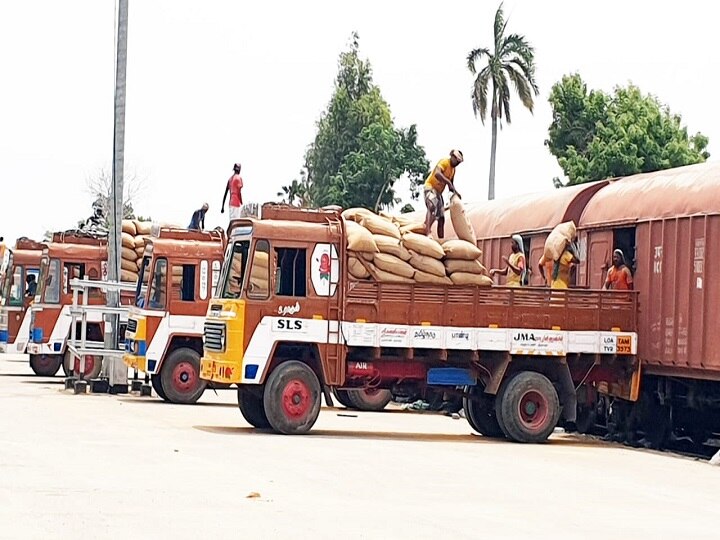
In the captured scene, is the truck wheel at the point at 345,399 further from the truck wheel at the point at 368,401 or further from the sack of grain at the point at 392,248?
the sack of grain at the point at 392,248

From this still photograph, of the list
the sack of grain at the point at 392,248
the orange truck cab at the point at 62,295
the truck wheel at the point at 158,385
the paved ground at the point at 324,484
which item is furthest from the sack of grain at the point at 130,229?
the sack of grain at the point at 392,248

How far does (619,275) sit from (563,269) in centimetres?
80

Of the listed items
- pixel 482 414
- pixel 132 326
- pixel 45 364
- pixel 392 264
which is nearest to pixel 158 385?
pixel 132 326

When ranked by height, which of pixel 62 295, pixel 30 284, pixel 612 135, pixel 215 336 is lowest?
pixel 215 336

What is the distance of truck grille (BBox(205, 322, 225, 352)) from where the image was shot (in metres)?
18.9

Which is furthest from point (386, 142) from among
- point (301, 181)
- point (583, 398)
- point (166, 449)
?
point (166, 449)

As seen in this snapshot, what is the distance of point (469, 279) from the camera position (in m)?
19.3

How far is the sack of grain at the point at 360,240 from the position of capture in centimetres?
1881

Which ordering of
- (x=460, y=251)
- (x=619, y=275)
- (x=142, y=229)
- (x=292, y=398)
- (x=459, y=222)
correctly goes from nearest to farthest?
(x=292, y=398) < (x=460, y=251) < (x=459, y=222) < (x=619, y=275) < (x=142, y=229)

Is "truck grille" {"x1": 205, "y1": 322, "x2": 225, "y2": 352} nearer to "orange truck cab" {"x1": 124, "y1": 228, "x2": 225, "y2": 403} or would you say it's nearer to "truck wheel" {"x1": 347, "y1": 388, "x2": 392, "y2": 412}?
"orange truck cab" {"x1": 124, "y1": 228, "x2": 225, "y2": 403}

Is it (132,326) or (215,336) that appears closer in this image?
(215,336)

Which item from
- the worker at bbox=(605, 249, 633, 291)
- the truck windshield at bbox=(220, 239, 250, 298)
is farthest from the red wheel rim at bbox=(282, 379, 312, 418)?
the worker at bbox=(605, 249, 633, 291)

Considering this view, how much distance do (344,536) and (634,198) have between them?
1176 cm

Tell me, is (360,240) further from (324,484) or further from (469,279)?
(324,484)
